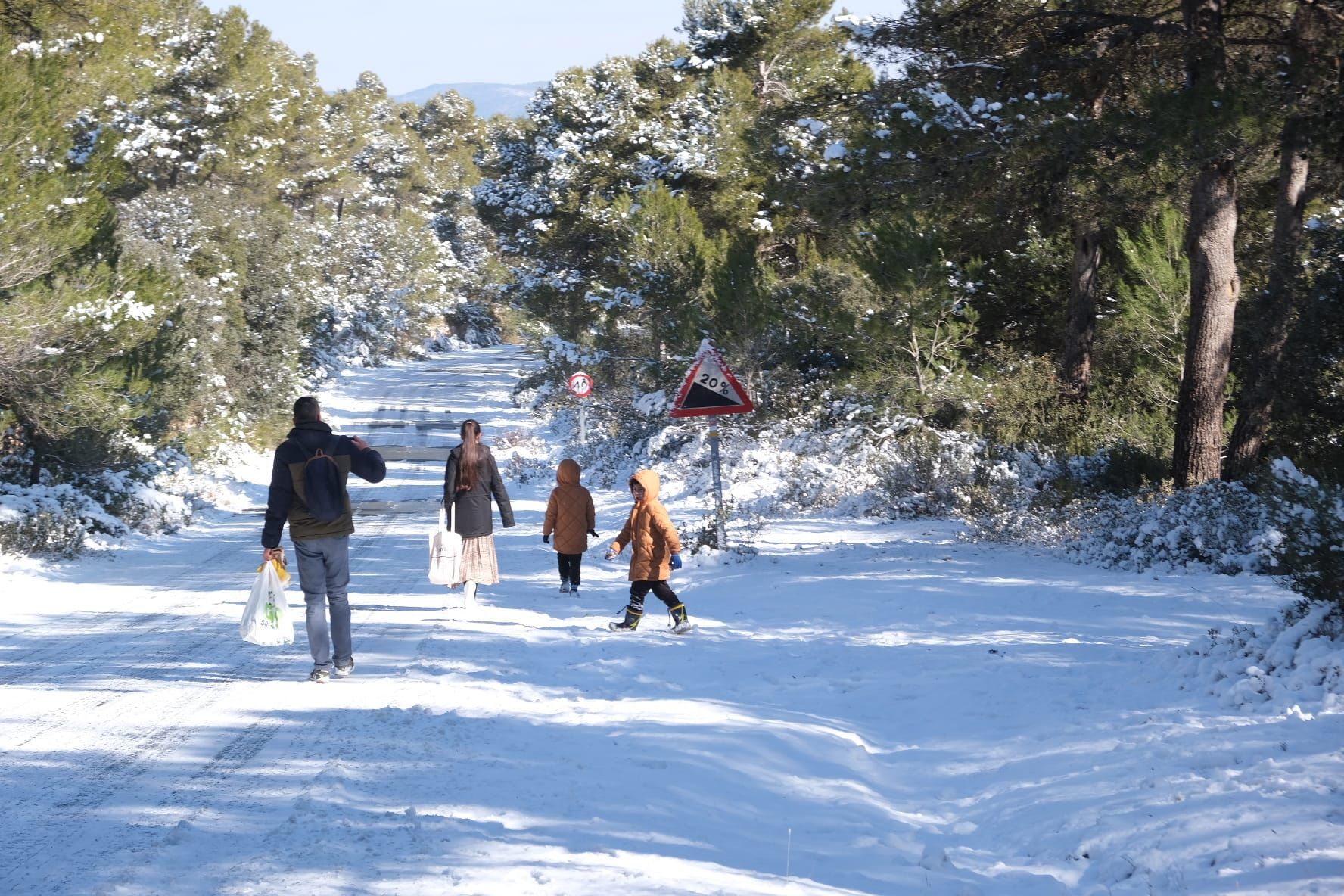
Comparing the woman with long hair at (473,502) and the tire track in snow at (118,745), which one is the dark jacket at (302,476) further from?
the woman with long hair at (473,502)

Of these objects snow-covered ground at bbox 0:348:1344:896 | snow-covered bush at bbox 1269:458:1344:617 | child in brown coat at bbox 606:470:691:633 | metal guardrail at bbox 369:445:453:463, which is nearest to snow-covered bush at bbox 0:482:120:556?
snow-covered ground at bbox 0:348:1344:896

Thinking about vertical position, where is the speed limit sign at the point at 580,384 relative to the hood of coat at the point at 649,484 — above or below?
above

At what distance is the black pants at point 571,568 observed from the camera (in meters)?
12.1

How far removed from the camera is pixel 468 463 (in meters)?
11.3

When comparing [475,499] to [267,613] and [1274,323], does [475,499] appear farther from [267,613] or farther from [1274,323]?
[1274,323]

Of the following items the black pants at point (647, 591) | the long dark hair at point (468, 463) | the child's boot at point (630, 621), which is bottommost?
the child's boot at point (630, 621)

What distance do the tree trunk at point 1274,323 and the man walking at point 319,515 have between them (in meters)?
9.36

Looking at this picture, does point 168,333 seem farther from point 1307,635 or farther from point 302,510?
point 1307,635

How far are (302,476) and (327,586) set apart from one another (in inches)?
32.3

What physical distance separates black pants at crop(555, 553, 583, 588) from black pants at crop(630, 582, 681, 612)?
2.16m

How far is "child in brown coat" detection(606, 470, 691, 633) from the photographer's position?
387 inches

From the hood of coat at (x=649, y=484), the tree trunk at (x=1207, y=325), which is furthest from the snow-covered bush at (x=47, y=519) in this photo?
the tree trunk at (x=1207, y=325)

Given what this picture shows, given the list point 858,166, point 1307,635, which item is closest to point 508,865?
point 1307,635

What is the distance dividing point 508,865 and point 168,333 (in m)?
18.9
